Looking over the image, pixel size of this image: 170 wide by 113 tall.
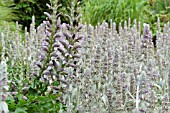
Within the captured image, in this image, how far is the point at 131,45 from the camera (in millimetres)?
3396

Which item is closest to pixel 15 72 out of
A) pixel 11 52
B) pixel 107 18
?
pixel 11 52

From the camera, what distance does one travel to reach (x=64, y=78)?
279 cm

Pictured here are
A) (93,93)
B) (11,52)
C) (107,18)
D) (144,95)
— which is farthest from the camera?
(107,18)

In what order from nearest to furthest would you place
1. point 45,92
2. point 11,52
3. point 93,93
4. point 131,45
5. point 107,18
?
point 93,93 → point 45,92 → point 131,45 → point 11,52 → point 107,18

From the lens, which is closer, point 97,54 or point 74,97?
point 97,54

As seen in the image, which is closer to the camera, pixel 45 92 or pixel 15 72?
pixel 45 92

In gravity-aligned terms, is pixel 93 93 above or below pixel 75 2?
below

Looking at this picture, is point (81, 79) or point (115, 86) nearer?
point (115, 86)

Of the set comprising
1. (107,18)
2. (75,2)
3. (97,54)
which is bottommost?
(107,18)

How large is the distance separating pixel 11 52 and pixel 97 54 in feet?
5.21

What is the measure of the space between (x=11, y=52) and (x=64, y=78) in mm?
1364

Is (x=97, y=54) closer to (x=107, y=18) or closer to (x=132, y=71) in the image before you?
(x=132, y=71)

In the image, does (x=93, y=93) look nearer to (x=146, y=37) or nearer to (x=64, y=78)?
(x=64, y=78)

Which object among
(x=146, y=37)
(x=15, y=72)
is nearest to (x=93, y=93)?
(x=146, y=37)
